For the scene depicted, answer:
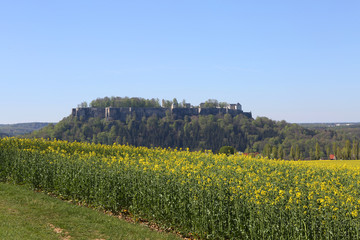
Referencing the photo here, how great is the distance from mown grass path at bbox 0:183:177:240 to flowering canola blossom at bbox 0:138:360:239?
79cm

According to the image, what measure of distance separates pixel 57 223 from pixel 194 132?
173m

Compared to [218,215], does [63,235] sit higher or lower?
lower

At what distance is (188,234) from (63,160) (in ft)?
24.8

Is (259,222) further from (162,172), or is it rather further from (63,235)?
(63,235)

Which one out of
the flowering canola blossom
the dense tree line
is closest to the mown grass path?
the flowering canola blossom

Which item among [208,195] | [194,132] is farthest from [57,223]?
[194,132]

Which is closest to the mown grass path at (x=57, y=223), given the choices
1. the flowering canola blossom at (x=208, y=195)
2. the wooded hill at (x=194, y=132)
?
the flowering canola blossom at (x=208, y=195)

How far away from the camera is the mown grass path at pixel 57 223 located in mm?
10453

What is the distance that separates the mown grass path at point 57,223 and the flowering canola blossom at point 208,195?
30.9 inches

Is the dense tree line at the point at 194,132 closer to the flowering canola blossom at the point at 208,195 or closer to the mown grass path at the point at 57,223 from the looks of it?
the flowering canola blossom at the point at 208,195

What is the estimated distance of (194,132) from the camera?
7249 inches

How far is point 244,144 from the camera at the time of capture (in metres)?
174

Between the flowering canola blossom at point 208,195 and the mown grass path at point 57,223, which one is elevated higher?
the flowering canola blossom at point 208,195

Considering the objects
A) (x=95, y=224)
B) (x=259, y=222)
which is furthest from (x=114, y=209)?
(x=259, y=222)
